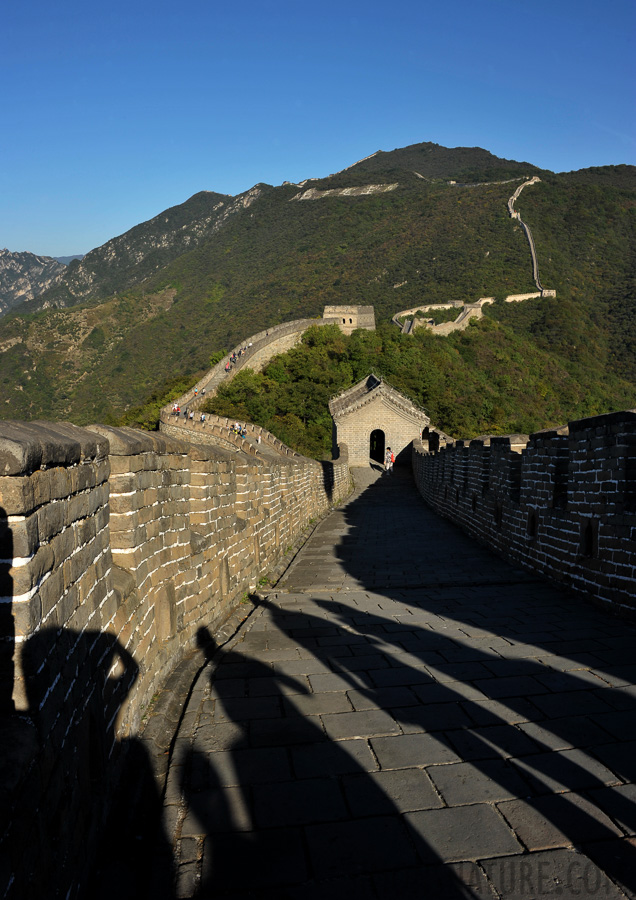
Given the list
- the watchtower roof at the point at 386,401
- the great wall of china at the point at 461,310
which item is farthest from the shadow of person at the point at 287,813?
the great wall of china at the point at 461,310

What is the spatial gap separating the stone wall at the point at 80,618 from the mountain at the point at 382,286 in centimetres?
4292

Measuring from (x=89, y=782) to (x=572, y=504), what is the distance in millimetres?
4985

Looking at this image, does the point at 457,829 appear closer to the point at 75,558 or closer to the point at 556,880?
the point at 556,880

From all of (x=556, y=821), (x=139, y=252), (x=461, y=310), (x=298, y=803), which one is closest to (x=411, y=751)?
(x=298, y=803)

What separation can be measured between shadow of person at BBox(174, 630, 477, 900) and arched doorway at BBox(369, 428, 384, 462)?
31875mm

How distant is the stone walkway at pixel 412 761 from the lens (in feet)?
6.82

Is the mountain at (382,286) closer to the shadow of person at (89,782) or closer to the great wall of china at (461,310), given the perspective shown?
the great wall of china at (461,310)

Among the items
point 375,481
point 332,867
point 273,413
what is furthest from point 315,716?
point 273,413

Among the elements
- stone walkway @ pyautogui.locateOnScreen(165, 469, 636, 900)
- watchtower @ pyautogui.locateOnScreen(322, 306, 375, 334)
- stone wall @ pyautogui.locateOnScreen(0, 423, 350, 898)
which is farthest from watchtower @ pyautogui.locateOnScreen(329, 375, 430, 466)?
stone wall @ pyautogui.locateOnScreen(0, 423, 350, 898)

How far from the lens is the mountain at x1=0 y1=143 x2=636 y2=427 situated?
222 ft

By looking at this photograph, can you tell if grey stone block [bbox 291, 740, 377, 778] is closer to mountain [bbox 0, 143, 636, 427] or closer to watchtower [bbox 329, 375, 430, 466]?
watchtower [bbox 329, 375, 430, 466]

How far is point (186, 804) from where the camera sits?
249 cm

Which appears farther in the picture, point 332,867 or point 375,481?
point 375,481

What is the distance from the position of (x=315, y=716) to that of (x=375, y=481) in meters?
24.0
